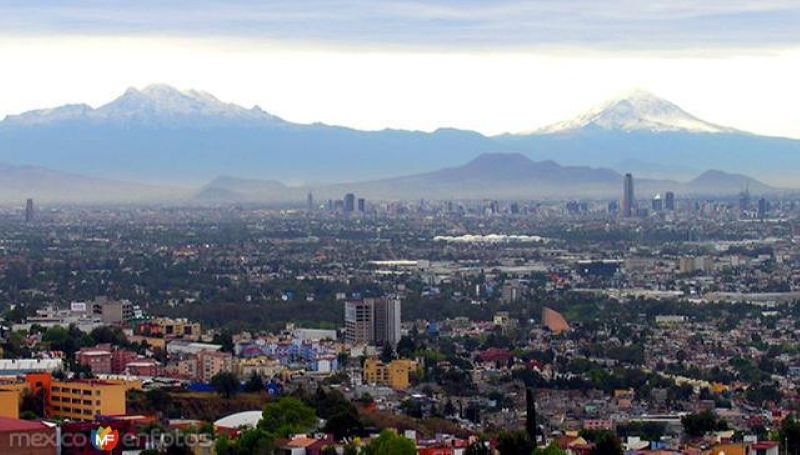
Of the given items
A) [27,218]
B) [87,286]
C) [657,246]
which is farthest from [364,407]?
[27,218]

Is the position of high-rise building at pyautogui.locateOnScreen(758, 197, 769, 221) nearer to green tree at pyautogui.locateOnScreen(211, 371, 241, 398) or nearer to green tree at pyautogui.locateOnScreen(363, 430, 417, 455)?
green tree at pyautogui.locateOnScreen(211, 371, 241, 398)

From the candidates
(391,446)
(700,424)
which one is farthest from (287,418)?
(700,424)

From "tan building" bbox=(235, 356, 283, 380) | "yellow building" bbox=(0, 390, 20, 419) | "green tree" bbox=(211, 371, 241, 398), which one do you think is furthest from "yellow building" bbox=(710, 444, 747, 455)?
"tan building" bbox=(235, 356, 283, 380)

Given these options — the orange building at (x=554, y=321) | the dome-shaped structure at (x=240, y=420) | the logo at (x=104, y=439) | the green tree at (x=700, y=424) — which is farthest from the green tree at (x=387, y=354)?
the logo at (x=104, y=439)

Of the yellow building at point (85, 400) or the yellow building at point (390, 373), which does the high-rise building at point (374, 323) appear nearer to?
the yellow building at point (390, 373)

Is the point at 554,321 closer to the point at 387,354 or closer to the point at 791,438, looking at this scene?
the point at 387,354

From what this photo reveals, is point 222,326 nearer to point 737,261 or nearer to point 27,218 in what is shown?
point 737,261
